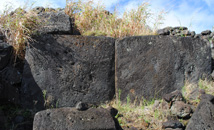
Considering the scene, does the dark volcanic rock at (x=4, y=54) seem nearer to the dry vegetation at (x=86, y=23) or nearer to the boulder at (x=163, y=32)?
the dry vegetation at (x=86, y=23)

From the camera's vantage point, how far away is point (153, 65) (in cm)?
371

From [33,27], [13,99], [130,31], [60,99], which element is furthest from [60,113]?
[130,31]

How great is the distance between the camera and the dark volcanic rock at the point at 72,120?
92.7 inches

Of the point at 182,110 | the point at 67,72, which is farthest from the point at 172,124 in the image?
the point at 67,72

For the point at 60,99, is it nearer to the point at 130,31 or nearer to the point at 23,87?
the point at 23,87

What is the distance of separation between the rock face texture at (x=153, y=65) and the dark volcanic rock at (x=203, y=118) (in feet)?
2.98

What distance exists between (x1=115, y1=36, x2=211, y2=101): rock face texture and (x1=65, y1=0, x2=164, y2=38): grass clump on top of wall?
0.47 meters

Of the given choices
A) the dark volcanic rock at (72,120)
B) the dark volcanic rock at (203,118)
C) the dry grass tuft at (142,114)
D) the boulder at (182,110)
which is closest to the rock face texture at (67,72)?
the dry grass tuft at (142,114)

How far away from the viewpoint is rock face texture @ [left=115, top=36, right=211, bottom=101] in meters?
3.61

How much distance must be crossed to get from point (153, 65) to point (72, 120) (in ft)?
6.02

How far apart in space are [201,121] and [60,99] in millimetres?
2011

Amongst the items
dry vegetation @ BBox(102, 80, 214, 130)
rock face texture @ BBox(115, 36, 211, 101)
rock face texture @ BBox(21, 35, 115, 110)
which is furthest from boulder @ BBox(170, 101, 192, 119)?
rock face texture @ BBox(21, 35, 115, 110)

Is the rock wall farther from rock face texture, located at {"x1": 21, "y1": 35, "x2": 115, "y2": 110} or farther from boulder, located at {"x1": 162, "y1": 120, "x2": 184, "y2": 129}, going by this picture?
boulder, located at {"x1": 162, "y1": 120, "x2": 184, "y2": 129}

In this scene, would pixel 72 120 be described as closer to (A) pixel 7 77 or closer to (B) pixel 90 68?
(B) pixel 90 68
